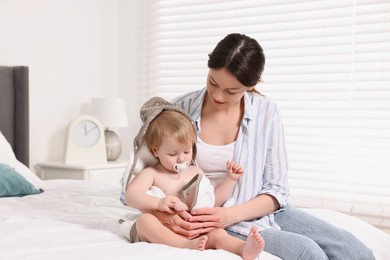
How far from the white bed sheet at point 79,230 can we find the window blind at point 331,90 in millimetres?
1282

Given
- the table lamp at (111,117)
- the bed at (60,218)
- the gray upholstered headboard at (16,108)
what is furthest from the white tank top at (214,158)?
the table lamp at (111,117)

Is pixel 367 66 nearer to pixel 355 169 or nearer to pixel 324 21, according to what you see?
pixel 324 21

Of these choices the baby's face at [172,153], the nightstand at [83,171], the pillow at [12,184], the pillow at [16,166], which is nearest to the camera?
the baby's face at [172,153]

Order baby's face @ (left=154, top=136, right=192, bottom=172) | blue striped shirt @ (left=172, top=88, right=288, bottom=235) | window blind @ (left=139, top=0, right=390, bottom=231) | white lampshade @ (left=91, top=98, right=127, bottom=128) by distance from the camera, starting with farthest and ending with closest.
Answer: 1. white lampshade @ (left=91, top=98, right=127, bottom=128)
2. window blind @ (left=139, top=0, right=390, bottom=231)
3. blue striped shirt @ (left=172, top=88, right=288, bottom=235)
4. baby's face @ (left=154, top=136, right=192, bottom=172)

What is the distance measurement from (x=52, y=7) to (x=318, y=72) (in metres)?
1.87

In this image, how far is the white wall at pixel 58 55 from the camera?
3641mm

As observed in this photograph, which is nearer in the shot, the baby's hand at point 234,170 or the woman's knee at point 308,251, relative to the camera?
the woman's knee at point 308,251

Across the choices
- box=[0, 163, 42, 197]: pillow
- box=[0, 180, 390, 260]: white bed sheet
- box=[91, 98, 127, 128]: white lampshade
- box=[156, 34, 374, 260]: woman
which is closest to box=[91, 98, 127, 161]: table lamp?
box=[91, 98, 127, 128]: white lampshade

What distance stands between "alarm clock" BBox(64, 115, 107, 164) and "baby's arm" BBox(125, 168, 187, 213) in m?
2.08

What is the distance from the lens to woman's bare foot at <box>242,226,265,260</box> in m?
1.46

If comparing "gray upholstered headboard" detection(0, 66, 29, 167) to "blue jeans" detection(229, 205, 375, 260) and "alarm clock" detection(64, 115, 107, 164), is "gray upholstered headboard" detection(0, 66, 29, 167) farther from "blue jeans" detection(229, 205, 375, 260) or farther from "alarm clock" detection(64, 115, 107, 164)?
"blue jeans" detection(229, 205, 375, 260)

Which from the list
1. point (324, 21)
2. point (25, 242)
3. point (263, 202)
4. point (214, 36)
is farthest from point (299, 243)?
point (214, 36)

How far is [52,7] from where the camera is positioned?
12.7ft

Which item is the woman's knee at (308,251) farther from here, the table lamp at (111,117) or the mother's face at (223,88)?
the table lamp at (111,117)
